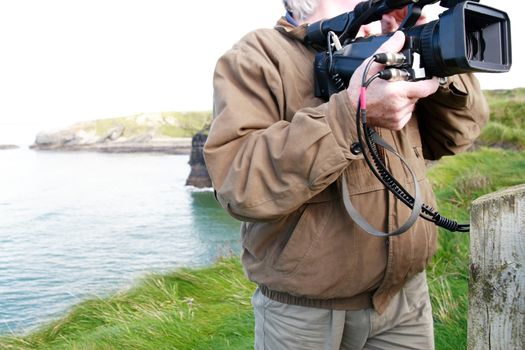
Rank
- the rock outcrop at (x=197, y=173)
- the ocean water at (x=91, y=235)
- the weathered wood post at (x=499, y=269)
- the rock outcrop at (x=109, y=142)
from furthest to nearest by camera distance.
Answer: the rock outcrop at (x=109, y=142) < the rock outcrop at (x=197, y=173) < the ocean water at (x=91, y=235) < the weathered wood post at (x=499, y=269)

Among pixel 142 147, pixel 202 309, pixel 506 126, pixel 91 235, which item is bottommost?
pixel 142 147

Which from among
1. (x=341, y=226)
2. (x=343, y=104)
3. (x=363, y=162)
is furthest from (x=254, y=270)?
(x=343, y=104)

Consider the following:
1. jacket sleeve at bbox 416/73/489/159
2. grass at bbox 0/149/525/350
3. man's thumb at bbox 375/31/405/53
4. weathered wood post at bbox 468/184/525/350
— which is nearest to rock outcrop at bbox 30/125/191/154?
grass at bbox 0/149/525/350

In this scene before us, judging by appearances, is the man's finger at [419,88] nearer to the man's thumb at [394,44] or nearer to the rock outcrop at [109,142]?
the man's thumb at [394,44]

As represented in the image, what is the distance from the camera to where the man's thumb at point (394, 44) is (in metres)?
1.48

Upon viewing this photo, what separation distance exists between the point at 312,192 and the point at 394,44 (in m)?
0.48

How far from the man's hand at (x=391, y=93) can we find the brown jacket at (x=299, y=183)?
0.06m

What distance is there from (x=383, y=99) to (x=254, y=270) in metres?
0.78

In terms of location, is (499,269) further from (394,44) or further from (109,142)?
(109,142)

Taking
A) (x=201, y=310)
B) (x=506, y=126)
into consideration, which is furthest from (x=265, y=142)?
(x=506, y=126)

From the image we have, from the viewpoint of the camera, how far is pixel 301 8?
1.95 meters

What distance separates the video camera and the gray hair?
143 mm

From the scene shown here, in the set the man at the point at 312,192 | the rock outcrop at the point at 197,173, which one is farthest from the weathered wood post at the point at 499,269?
the rock outcrop at the point at 197,173

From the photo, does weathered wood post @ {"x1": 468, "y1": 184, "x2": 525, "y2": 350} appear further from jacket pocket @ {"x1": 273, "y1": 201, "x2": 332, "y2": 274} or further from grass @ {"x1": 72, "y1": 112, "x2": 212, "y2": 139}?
grass @ {"x1": 72, "y1": 112, "x2": 212, "y2": 139}
